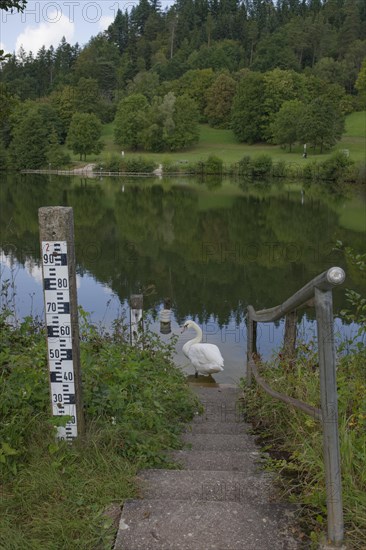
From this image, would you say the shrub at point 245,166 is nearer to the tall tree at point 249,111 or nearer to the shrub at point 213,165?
the shrub at point 213,165

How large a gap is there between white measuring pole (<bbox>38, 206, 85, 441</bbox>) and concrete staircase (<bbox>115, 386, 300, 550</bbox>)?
0.74m

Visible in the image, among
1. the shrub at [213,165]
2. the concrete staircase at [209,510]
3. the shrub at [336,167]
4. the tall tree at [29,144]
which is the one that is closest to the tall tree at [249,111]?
the shrub at [213,165]

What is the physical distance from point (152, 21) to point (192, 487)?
18354 centimetres

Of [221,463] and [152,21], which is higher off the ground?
[152,21]

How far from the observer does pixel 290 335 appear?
5.61 m

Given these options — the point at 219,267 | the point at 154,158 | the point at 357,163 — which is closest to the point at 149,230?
the point at 219,267

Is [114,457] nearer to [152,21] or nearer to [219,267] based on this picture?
[219,267]

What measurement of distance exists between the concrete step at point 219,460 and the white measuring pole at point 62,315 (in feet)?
2.73

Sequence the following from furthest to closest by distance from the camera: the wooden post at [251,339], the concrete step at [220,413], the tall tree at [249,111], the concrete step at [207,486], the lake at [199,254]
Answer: the tall tree at [249,111] < the lake at [199,254] < the wooden post at [251,339] < the concrete step at [220,413] < the concrete step at [207,486]

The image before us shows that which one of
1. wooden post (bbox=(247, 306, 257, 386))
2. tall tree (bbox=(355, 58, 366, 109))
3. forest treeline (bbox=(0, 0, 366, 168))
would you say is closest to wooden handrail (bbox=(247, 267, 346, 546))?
wooden post (bbox=(247, 306, 257, 386))

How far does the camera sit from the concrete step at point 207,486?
11.4ft

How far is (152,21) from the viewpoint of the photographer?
557 ft

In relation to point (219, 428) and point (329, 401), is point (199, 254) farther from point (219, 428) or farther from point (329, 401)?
point (329, 401)

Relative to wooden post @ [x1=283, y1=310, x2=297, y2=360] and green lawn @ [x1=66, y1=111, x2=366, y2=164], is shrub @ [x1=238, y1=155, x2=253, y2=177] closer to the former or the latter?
green lawn @ [x1=66, y1=111, x2=366, y2=164]
